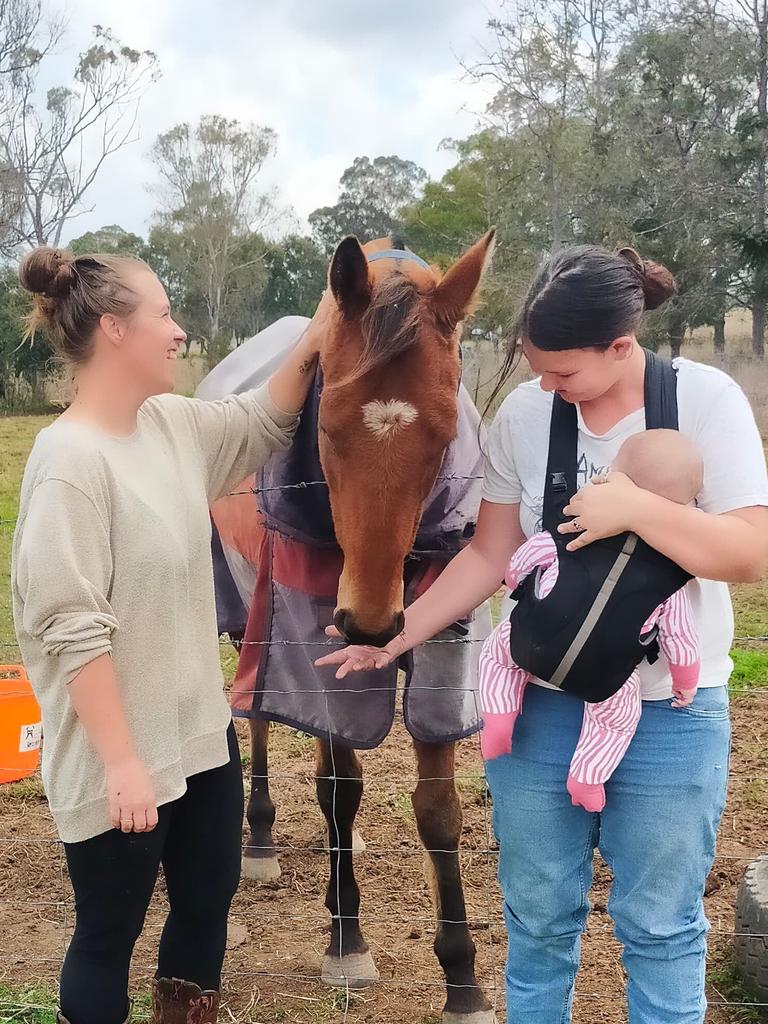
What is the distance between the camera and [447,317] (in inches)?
88.0

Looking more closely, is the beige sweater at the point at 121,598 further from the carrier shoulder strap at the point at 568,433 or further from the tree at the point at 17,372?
the tree at the point at 17,372

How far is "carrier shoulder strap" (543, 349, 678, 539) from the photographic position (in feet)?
5.48

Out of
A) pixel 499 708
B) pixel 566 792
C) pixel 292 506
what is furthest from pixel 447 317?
pixel 566 792

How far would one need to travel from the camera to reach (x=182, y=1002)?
6.79 ft

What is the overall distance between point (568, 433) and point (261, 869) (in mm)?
2607

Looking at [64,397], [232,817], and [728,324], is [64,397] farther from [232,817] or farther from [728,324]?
[728,324]

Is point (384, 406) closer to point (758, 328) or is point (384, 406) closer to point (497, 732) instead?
point (497, 732)

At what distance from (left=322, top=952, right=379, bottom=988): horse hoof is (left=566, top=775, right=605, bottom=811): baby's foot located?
1564 millimetres

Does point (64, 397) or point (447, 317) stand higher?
point (447, 317)

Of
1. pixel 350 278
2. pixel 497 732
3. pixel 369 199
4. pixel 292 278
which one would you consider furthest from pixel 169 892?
pixel 292 278

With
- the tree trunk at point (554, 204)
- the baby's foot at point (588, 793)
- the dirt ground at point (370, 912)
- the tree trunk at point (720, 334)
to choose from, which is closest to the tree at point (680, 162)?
the tree trunk at point (720, 334)

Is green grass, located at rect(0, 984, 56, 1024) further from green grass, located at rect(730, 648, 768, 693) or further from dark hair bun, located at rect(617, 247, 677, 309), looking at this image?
green grass, located at rect(730, 648, 768, 693)

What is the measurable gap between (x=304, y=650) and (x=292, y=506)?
0.44 metres

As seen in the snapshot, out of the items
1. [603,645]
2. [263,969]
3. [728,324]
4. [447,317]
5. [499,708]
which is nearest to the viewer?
[603,645]
